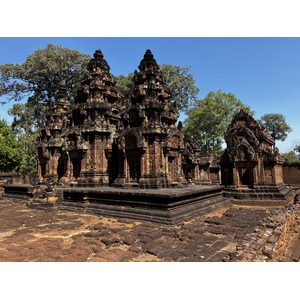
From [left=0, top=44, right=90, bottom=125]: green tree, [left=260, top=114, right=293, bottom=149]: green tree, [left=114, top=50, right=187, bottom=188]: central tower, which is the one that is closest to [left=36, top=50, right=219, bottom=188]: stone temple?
[left=114, top=50, right=187, bottom=188]: central tower

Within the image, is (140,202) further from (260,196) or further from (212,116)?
(212,116)

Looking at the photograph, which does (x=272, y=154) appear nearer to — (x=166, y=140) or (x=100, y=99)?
(x=166, y=140)

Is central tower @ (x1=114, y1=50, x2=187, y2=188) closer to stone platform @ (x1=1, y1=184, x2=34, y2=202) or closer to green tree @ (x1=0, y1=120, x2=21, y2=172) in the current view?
stone platform @ (x1=1, y1=184, x2=34, y2=202)

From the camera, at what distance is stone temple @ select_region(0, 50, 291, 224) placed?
366 inches

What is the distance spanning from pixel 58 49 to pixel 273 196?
93.0ft

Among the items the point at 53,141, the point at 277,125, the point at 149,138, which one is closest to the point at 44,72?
the point at 53,141

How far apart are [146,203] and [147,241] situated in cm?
287

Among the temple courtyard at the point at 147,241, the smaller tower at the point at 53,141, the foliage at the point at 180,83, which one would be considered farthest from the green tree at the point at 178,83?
the temple courtyard at the point at 147,241

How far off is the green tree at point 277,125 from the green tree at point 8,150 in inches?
1833

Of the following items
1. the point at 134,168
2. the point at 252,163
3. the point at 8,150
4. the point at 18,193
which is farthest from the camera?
the point at 8,150

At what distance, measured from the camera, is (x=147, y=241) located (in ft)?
18.0

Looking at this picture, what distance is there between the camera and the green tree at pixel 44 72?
2716 cm

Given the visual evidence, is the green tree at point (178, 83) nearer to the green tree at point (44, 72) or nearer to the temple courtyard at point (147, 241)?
the green tree at point (44, 72)
